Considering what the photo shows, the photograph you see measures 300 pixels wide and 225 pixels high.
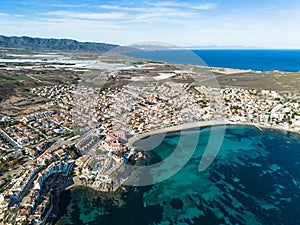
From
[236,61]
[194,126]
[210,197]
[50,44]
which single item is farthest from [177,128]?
[50,44]

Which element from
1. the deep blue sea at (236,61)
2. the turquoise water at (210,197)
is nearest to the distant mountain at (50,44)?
the deep blue sea at (236,61)

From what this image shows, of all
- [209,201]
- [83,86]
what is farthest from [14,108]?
[209,201]

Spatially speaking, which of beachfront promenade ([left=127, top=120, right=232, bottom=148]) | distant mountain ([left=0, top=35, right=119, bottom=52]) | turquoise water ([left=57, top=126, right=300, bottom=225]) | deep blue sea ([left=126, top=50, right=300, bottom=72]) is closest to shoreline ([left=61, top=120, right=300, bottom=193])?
beachfront promenade ([left=127, top=120, right=232, bottom=148])

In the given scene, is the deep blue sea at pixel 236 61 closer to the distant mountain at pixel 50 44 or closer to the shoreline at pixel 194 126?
the distant mountain at pixel 50 44

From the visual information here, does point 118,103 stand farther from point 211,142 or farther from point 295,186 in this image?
point 295,186

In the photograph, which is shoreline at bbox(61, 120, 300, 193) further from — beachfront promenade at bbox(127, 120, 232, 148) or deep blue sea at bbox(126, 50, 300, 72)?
deep blue sea at bbox(126, 50, 300, 72)

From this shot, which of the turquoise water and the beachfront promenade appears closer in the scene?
the turquoise water
